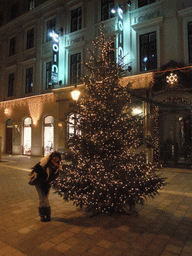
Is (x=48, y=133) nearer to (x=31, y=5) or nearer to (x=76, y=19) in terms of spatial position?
(x=76, y=19)

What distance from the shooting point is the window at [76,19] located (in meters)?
15.7

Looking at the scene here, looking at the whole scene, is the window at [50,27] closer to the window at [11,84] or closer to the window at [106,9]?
the window at [106,9]

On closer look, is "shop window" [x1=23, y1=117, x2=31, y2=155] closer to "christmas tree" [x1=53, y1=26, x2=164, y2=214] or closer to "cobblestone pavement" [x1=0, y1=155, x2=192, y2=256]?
"cobblestone pavement" [x1=0, y1=155, x2=192, y2=256]

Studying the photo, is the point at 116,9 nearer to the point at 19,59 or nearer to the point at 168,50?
the point at 168,50

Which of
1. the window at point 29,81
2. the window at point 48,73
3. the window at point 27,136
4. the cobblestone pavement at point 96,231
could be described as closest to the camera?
the cobblestone pavement at point 96,231

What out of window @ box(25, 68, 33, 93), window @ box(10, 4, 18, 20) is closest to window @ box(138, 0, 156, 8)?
window @ box(25, 68, 33, 93)

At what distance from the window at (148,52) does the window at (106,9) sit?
330 centimetres

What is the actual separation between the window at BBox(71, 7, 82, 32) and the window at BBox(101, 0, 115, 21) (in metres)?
2.02

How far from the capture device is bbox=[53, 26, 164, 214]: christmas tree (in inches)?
159

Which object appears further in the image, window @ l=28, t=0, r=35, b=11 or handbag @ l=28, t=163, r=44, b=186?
window @ l=28, t=0, r=35, b=11

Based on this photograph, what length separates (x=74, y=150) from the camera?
464cm

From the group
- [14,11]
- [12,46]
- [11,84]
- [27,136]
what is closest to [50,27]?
[12,46]

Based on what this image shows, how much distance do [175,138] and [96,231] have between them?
8776mm

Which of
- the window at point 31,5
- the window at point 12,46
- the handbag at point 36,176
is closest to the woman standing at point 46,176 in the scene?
the handbag at point 36,176
